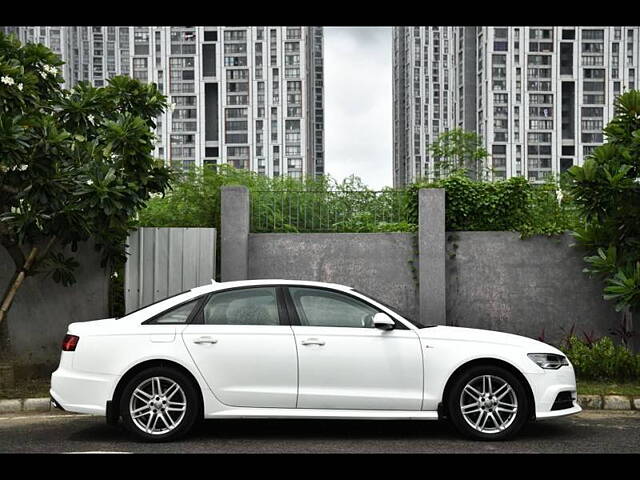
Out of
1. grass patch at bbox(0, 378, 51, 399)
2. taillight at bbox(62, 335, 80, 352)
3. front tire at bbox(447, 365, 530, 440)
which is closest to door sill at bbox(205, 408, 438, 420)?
front tire at bbox(447, 365, 530, 440)

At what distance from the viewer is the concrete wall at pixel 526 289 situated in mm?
12727

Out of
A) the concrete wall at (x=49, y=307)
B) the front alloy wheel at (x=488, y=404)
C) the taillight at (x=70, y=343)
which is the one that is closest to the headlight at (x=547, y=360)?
the front alloy wheel at (x=488, y=404)

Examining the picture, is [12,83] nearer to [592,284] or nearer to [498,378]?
[498,378]

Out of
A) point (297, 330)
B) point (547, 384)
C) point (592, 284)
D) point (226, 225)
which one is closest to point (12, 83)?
point (226, 225)

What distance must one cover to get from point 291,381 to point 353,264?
515 cm

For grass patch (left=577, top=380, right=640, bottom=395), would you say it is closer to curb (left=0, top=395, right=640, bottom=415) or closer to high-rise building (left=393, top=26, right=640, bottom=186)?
curb (left=0, top=395, right=640, bottom=415)

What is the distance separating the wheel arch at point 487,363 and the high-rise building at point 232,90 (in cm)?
11284

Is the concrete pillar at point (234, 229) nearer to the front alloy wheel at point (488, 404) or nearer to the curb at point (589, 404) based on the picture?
the curb at point (589, 404)

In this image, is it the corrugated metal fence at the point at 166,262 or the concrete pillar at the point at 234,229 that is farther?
the concrete pillar at the point at 234,229

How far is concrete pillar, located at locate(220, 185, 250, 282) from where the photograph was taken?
1277 centimetres

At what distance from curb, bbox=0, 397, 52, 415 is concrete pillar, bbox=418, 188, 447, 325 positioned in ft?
17.6

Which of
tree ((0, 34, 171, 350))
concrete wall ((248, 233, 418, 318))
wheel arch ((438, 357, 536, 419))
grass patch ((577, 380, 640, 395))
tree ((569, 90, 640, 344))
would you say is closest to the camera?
wheel arch ((438, 357, 536, 419))

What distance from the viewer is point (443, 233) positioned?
41.6 feet

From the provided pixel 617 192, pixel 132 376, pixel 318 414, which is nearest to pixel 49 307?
pixel 132 376
